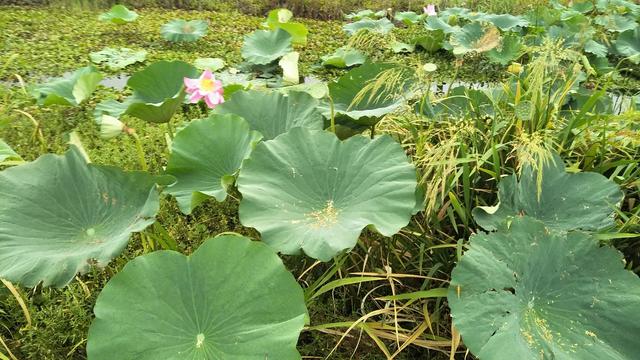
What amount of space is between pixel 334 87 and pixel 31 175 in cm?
114

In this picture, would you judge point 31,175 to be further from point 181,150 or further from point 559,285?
point 559,285

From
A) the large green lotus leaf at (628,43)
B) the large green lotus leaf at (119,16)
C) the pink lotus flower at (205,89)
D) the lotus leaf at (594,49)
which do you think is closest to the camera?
the pink lotus flower at (205,89)

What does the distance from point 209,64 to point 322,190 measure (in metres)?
2.04

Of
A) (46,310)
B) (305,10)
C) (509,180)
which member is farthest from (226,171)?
(305,10)

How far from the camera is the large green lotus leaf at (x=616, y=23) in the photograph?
3.72 m

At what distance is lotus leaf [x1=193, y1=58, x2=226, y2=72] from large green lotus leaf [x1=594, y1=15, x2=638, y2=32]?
2.75m

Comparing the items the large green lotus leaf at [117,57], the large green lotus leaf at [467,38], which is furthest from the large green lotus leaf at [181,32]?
the large green lotus leaf at [467,38]

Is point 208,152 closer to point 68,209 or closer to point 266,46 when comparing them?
point 68,209

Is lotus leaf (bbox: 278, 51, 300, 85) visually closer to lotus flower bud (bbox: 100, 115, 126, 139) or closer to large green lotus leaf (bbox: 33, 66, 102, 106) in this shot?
large green lotus leaf (bbox: 33, 66, 102, 106)

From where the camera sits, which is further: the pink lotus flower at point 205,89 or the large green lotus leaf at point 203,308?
the pink lotus flower at point 205,89

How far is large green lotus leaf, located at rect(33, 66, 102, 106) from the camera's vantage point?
241 centimetres

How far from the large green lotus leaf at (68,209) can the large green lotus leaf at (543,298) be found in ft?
2.73

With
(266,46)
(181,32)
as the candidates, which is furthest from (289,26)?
(181,32)

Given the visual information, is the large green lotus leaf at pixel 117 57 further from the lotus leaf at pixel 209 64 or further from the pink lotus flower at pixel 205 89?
the pink lotus flower at pixel 205 89
